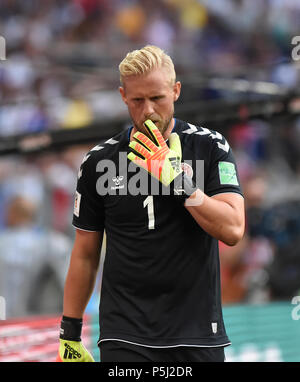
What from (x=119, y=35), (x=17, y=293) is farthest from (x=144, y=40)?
(x=17, y=293)

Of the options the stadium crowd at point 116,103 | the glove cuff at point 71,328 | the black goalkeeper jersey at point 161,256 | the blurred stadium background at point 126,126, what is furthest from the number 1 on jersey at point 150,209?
the stadium crowd at point 116,103

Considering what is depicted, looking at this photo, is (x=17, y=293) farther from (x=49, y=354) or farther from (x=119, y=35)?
(x=119, y=35)

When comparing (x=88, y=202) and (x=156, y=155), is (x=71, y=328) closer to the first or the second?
(x=88, y=202)

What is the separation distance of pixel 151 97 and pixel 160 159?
0.96 feet

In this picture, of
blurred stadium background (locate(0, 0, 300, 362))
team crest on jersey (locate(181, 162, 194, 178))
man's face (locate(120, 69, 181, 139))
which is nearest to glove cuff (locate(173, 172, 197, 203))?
team crest on jersey (locate(181, 162, 194, 178))

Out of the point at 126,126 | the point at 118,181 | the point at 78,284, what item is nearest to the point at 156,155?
the point at 118,181

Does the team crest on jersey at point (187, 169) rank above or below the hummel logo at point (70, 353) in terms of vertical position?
above

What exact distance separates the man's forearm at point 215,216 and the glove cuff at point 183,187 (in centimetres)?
2

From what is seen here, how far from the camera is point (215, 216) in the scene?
289 centimetres

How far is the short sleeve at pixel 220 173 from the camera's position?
122 inches

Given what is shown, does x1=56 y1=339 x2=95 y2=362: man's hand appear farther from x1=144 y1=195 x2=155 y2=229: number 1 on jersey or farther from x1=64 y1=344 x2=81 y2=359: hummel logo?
x1=144 y1=195 x2=155 y2=229: number 1 on jersey

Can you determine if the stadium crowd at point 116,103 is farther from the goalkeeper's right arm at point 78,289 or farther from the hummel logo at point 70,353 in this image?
the hummel logo at point 70,353

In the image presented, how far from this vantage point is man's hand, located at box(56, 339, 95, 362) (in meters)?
3.41

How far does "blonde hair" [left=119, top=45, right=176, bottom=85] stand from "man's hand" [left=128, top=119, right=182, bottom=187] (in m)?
0.23
